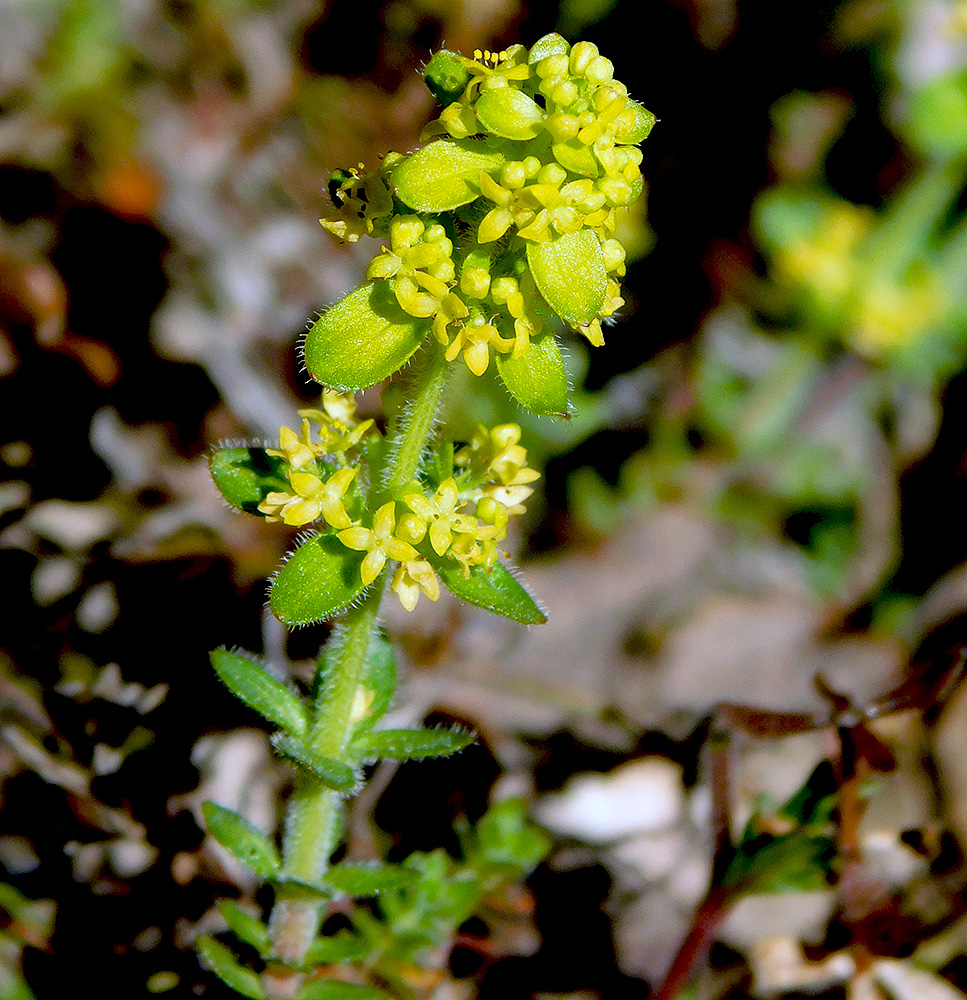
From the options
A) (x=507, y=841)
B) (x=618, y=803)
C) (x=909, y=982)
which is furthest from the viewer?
(x=618, y=803)

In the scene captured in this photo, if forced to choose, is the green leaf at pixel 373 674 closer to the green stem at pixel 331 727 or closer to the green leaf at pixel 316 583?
the green stem at pixel 331 727

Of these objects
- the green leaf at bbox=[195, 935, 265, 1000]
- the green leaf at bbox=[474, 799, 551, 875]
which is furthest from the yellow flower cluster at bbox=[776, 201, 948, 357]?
the green leaf at bbox=[195, 935, 265, 1000]

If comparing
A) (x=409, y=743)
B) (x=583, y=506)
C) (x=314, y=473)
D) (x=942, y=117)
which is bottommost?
(x=409, y=743)

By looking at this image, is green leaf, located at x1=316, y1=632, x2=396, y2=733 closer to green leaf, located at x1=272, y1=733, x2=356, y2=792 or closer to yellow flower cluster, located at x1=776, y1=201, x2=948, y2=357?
green leaf, located at x1=272, y1=733, x2=356, y2=792

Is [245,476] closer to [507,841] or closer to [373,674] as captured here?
[373,674]

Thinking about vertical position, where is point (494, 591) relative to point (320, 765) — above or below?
above

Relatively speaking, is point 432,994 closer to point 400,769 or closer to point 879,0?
point 400,769

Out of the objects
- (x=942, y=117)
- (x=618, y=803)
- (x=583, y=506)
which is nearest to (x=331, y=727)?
(x=618, y=803)
